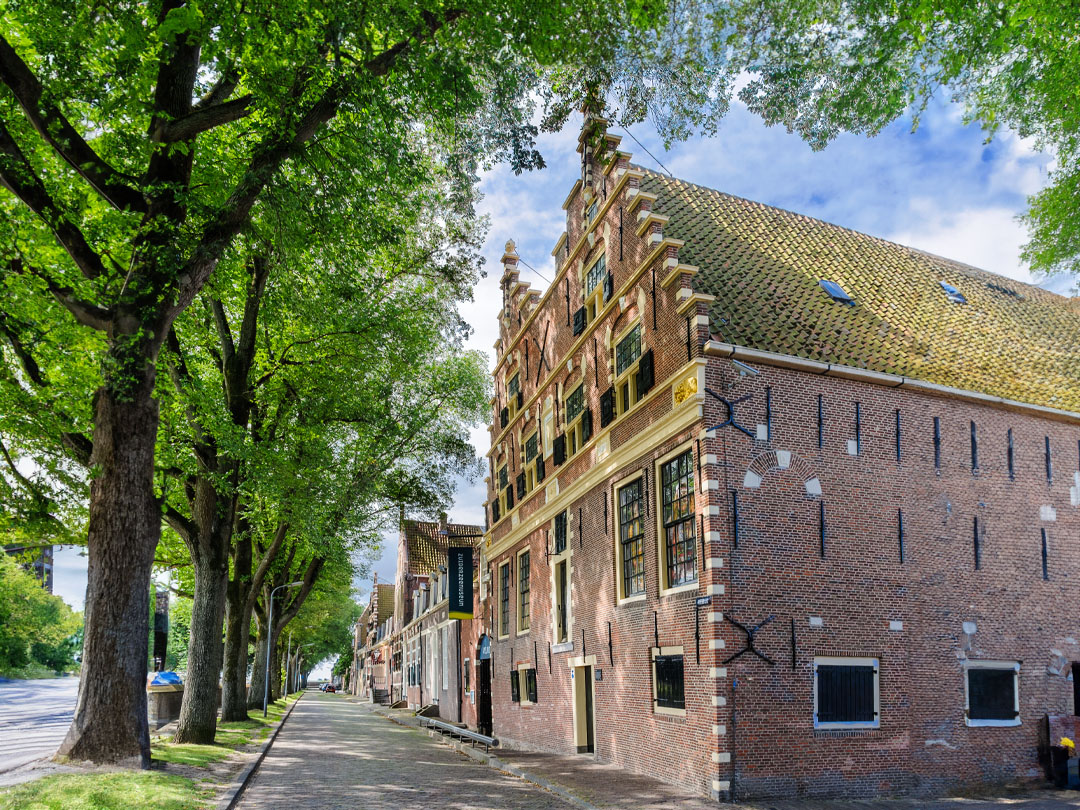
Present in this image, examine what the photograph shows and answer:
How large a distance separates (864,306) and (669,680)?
8.31 meters

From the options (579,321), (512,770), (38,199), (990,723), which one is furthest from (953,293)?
(38,199)

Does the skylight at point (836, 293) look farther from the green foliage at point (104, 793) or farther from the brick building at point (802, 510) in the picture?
the green foliage at point (104, 793)

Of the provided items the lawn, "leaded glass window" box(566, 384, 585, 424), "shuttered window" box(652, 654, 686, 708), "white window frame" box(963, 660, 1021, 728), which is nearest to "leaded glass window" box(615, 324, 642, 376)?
"leaded glass window" box(566, 384, 585, 424)

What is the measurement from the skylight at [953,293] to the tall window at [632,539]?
894 centimetres

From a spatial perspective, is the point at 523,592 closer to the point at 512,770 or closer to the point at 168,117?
the point at 512,770

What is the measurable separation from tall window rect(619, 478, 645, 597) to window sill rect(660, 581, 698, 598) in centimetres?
108

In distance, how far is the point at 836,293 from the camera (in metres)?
16.7

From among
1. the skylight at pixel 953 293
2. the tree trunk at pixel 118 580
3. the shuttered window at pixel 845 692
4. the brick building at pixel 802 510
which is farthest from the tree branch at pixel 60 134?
the skylight at pixel 953 293

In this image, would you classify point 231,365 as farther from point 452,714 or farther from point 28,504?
point 452,714

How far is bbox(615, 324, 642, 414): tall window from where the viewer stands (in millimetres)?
16297

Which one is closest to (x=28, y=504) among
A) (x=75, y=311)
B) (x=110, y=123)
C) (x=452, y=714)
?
(x=75, y=311)

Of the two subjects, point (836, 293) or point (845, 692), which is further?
point (836, 293)

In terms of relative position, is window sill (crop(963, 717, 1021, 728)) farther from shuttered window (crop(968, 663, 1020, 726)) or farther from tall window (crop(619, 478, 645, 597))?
tall window (crop(619, 478, 645, 597))

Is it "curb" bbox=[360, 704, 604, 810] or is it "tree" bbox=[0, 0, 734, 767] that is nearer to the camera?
"tree" bbox=[0, 0, 734, 767]
